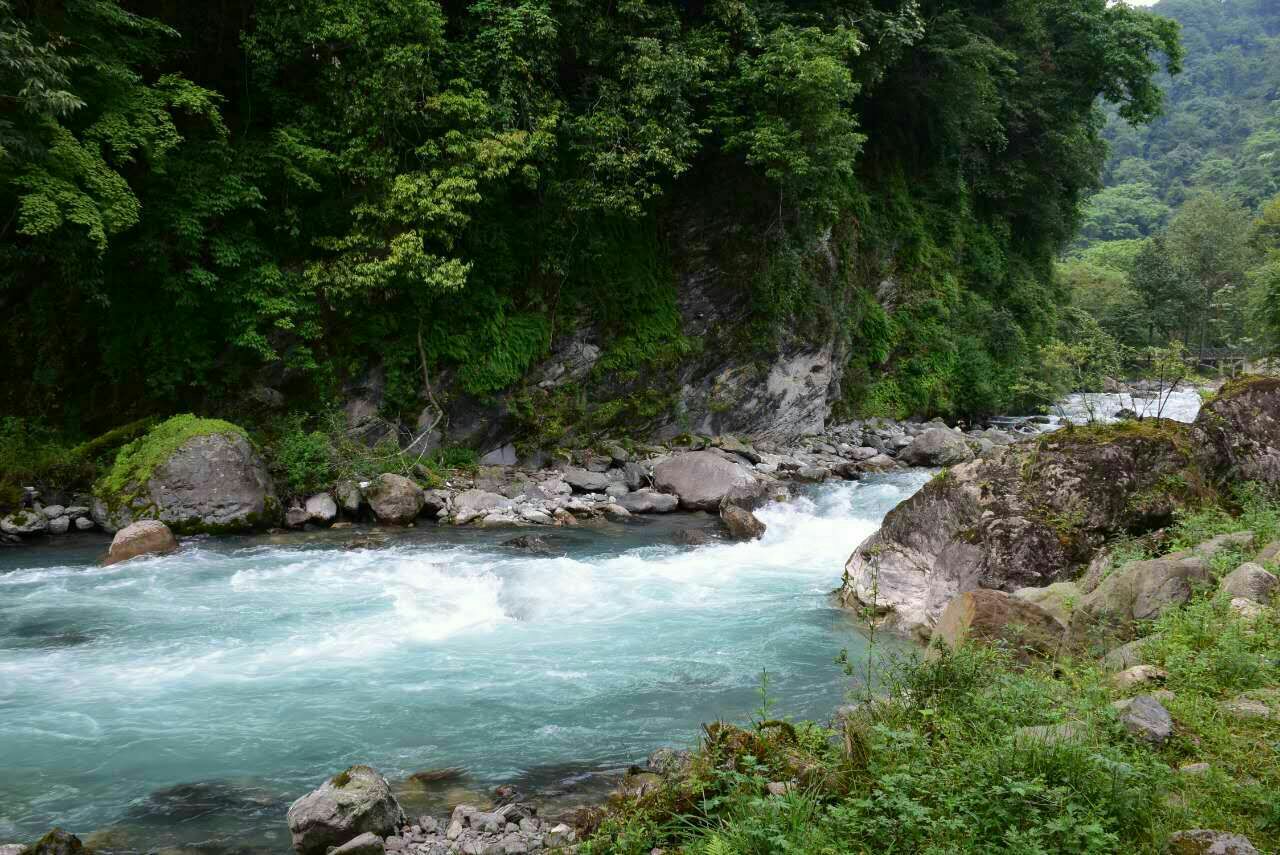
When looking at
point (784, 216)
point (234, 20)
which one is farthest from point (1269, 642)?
point (234, 20)

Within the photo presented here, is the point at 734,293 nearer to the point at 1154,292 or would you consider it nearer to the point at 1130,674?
the point at 1130,674

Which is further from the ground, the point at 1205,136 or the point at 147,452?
the point at 1205,136

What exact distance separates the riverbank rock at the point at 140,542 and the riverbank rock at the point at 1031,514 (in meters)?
8.89

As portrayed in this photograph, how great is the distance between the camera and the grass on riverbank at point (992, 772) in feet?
10.8

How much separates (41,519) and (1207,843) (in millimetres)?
Result: 13879

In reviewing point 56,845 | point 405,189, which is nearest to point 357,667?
point 56,845

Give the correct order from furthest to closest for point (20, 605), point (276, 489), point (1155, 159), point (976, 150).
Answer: point (1155, 159) < point (976, 150) < point (276, 489) < point (20, 605)

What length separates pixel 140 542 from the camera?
36.2 ft

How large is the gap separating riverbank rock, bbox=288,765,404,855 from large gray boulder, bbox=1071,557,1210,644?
469 centimetres

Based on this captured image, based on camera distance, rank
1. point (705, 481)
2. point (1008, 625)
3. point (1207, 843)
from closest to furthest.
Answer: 1. point (1207, 843)
2. point (1008, 625)
3. point (705, 481)

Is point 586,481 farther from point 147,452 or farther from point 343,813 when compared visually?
point 343,813

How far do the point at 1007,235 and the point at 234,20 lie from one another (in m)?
23.5

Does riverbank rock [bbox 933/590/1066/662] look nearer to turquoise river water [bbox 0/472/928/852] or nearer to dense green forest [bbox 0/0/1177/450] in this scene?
turquoise river water [bbox 0/472/928/852]

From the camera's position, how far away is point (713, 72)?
53.0ft
